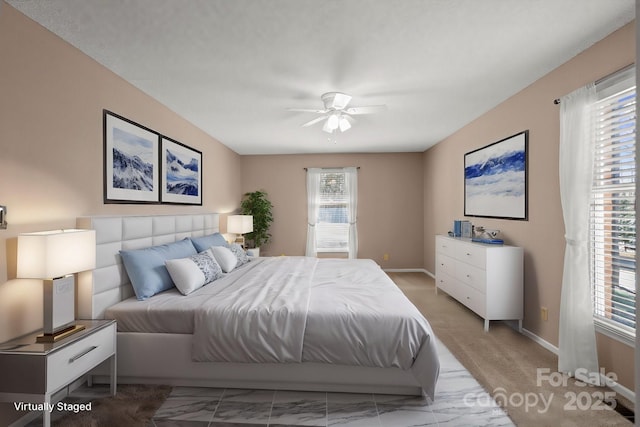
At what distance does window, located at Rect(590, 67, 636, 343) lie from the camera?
219cm

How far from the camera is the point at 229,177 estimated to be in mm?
5875

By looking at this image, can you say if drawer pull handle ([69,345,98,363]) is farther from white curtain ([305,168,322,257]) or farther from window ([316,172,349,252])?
window ([316,172,349,252])

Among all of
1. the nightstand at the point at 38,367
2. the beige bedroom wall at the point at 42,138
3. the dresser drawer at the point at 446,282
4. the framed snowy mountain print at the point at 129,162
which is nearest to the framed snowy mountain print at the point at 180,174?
the framed snowy mountain print at the point at 129,162

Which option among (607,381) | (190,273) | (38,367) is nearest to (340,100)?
(190,273)

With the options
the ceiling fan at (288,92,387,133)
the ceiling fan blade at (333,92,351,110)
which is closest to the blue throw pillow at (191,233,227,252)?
the ceiling fan at (288,92,387,133)

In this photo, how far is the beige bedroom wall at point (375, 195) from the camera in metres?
6.54

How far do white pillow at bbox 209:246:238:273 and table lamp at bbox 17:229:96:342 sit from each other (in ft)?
5.26

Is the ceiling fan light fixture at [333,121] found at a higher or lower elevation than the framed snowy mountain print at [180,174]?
higher

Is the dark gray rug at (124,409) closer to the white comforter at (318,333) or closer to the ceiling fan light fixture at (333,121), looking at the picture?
the white comforter at (318,333)

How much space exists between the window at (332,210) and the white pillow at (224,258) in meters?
2.83

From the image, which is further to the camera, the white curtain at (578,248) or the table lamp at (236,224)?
the table lamp at (236,224)

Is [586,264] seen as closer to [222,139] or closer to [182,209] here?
[182,209]

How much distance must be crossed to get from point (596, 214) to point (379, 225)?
4206mm

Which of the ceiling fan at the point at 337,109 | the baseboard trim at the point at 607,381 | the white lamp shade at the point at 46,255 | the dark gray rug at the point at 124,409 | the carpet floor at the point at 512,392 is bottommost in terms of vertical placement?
the dark gray rug at the point at 124,409
